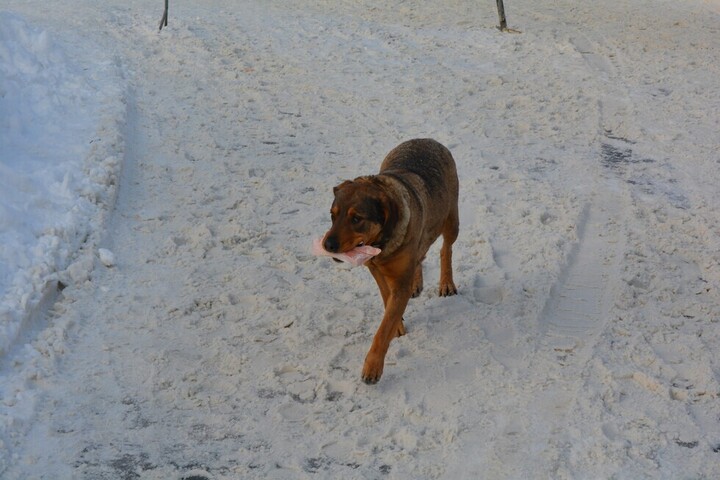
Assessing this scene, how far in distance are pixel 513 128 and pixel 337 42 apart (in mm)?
4697

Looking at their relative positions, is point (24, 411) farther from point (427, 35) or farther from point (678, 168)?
point (427, 35)

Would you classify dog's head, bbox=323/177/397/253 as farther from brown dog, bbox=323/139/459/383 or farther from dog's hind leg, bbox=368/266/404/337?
dog's hind leg, bbox=368/266/404/337

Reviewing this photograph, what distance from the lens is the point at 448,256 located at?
706cm

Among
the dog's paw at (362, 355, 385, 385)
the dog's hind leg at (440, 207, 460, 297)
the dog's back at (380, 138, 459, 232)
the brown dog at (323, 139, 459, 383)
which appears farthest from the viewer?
the dog's hind leg at (440, 207, 460, 297)

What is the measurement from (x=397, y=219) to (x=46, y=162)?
439 cm

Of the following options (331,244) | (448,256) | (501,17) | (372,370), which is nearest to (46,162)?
(448,256)

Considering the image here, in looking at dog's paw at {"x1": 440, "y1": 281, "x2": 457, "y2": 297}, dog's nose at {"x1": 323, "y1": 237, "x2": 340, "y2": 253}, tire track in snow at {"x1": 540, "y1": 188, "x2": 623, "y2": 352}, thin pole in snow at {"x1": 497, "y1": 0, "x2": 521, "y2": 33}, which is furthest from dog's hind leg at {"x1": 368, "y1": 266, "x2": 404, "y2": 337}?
thin pole in snow at {"x1": 497, "y1": 0, "x2": 521, "y2": 33}

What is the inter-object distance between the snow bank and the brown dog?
2.44 meters

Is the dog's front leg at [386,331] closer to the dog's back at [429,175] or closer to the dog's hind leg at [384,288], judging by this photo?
the dog's hind leg at [384,288]

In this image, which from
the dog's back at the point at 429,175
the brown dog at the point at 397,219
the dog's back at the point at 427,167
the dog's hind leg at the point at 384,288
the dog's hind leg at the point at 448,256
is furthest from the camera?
the dog's hind leg at the point at 448,256

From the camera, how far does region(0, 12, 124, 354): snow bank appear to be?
675 cm

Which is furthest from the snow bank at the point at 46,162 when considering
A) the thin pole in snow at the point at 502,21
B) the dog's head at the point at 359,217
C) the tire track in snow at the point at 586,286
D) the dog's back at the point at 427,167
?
the thin pole in snow at the point at 502,21

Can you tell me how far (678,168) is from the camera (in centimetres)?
994

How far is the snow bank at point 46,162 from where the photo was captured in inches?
266
